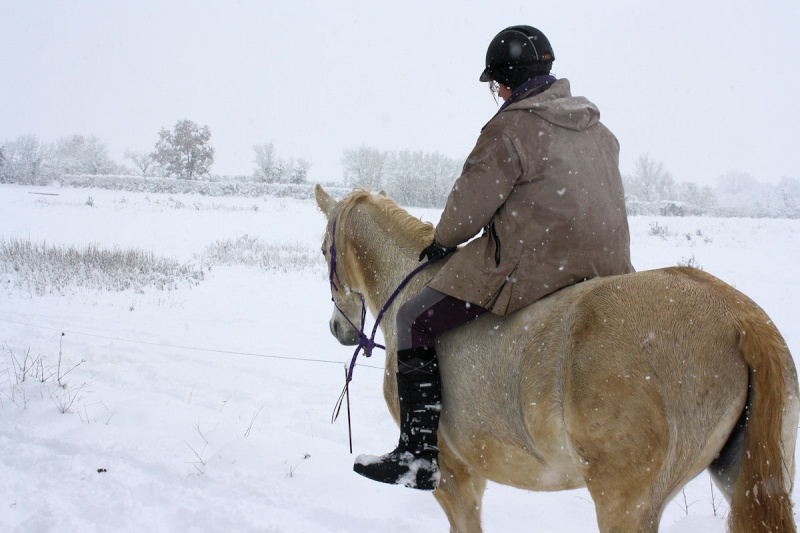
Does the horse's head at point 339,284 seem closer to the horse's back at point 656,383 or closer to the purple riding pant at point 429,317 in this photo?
the purple riding pant at point 429,317

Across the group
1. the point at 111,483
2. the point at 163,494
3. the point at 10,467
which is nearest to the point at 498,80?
the point at 163,494

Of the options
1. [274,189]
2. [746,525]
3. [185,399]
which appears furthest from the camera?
[274,189]

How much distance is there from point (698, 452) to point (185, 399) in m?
5.07

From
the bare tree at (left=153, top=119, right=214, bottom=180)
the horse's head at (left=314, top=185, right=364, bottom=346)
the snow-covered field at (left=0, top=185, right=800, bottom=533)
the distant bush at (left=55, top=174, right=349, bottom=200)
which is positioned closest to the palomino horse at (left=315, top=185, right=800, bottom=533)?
the horse's head at (left=314, top=185, right=364, bottom=346)

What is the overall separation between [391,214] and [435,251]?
0.61 metres

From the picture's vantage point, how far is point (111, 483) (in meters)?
3.65

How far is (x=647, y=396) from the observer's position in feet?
5.60

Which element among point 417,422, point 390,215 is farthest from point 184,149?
point 417,422

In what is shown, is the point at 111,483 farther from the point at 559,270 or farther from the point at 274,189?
the point at 274,189

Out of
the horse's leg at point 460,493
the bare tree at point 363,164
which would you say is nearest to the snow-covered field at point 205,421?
the horse's leg at point 460,493

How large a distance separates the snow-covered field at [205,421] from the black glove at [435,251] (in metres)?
1.93

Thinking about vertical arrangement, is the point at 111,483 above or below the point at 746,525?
below

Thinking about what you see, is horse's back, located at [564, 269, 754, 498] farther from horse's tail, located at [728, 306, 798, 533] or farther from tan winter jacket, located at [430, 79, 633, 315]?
tan winter jacket, located at [430, 79, 633, 315]

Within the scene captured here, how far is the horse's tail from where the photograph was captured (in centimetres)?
159
